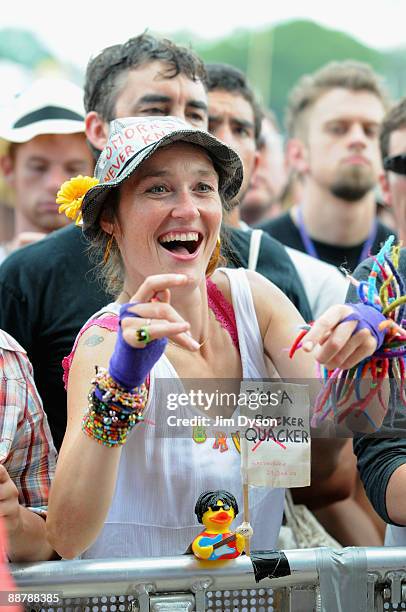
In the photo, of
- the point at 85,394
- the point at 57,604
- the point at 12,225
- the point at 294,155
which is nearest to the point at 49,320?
the point at 85,394

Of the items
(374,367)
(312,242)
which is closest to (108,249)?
(374,367)

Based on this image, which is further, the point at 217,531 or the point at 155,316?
the point at 217,531

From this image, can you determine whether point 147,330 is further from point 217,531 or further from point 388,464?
point 388,464

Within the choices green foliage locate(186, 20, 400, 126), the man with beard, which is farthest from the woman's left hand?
green foliage locate(186, 20, 400, 126)

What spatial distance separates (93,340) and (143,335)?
1.30 ft

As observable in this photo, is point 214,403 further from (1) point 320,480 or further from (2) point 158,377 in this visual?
(1) point 320,480

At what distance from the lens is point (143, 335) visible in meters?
1.62

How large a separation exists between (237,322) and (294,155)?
2768 mm

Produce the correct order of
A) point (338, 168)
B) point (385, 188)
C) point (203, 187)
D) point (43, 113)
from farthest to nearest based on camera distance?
point (338, 168), point (385, 188), point (43, 113), point (203, 187)

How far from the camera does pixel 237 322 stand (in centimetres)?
227

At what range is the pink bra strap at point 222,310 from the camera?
2.28 m

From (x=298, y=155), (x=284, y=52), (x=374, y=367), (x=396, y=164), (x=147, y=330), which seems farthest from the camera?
(x=284, y=52)

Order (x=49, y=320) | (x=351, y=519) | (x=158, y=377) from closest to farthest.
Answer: (x=158, y=377)
(x=49, y=320)
(x=351, y=519)

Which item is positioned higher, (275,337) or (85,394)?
(275,337)
